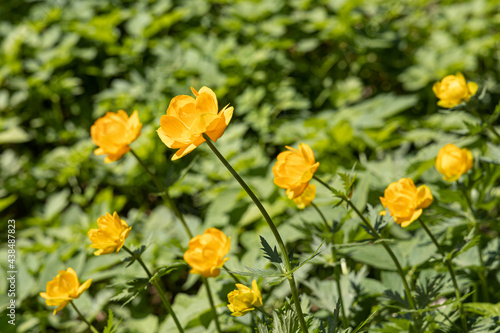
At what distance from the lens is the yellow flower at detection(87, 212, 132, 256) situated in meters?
0.86

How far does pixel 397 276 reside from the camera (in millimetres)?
1188

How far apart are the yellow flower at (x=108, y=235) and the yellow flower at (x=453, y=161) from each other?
2.30ft

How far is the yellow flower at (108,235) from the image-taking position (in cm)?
86

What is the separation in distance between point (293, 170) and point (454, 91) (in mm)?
490

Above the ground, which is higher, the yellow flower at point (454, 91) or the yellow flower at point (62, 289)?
the yellow flower at point (454, 91)

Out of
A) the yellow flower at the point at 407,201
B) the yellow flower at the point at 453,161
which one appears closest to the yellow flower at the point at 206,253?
the yellow flower at the point at 407,201

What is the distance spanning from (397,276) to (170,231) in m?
1.08

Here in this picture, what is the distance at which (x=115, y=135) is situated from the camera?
3.32 feet

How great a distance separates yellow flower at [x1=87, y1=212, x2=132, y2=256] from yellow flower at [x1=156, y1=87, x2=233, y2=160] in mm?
245

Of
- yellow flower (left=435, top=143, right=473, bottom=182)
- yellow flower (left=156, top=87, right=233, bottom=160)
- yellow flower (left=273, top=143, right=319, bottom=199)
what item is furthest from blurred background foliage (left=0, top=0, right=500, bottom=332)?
yellow flower (left=156, top=87, right=233, bottom=160)

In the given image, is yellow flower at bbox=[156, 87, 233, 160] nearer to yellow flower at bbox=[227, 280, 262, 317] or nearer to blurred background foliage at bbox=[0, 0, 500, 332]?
yellow flower at bbox=[227, 280, 262, 317]

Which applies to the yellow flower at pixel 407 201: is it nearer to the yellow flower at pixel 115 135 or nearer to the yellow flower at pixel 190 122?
the yellow flower at pixel 190 122

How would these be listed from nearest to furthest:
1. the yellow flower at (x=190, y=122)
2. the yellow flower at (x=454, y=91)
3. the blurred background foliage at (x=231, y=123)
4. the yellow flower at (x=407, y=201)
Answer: the yellow flower at (x=190, y=122) < the yellow flower at (x=407, y=201) < the yellow flower at (x=454, y=91) < the blurred background foliage at (x=231, y=123)

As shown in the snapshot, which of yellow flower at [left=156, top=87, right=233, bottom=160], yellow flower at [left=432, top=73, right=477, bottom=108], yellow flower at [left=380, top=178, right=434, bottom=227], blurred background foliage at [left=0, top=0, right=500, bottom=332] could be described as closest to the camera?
yellow flower at [left=156, top=87, right=233, bottom=160]
